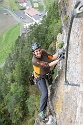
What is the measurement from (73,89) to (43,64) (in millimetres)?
1766

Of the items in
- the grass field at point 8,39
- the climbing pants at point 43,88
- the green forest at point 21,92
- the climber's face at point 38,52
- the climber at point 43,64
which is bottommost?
the grass field at point 8,39

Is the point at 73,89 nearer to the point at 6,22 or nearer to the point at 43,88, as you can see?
the point at 43,88

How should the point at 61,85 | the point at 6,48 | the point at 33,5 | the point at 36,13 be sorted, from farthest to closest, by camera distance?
the point at 33,5 < the point at 36,13 < the point at 6,48 < the point at 61,85

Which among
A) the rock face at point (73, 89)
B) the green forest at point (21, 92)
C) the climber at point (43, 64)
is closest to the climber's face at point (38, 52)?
the climber at point (43, 64)

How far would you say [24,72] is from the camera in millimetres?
36625

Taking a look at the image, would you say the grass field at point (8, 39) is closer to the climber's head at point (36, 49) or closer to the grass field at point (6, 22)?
the grass field at point (6, 22)

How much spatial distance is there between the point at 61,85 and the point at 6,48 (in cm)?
6039

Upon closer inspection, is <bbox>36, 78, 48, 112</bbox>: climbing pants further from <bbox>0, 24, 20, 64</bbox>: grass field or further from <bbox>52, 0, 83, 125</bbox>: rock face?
<bbox>0, 24, 20, 64</bbox>: grass field

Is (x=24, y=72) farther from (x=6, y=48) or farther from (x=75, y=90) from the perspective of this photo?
(x=6, y=48)

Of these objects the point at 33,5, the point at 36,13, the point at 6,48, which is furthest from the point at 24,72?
the point at 33,5

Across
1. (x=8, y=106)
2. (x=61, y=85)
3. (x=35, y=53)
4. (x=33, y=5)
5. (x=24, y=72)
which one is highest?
(x=35, y=53)

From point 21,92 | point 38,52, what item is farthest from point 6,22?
point 38,52

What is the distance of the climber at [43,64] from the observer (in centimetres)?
1202

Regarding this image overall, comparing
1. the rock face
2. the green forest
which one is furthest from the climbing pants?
the green forest
